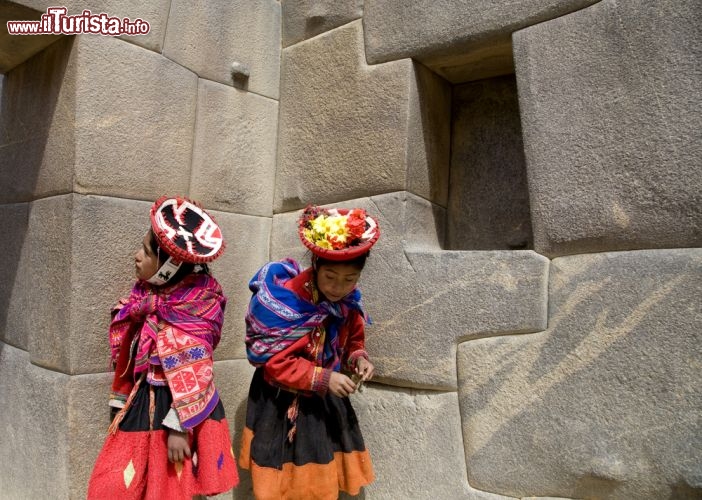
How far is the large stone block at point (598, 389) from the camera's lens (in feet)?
5.11

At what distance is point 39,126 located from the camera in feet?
7.00

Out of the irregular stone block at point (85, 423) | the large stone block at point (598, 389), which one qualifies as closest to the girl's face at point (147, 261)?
the irregular stone block at point (85, 423)

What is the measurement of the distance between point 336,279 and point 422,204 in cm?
58

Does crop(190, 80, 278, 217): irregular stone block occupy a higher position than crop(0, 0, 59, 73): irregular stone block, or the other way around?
crop(0, 0, 59, 73): irregular stone block

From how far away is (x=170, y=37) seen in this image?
2195 millimetres

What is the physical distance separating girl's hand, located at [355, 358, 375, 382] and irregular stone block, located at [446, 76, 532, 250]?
2.10 feet

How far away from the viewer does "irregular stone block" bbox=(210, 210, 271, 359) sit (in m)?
2.38

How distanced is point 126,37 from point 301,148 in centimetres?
81

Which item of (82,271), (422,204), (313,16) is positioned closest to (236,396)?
(82,271)

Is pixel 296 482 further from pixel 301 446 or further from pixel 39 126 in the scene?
pixel 39 126

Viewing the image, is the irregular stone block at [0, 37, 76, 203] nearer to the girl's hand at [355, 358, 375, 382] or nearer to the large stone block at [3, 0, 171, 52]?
the large stone block at [3, 0, 171, 52]

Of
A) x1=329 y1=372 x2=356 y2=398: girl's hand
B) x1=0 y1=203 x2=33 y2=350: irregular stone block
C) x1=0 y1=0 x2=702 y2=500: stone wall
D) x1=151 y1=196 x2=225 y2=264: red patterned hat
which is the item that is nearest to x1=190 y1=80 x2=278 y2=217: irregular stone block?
x1=0 y1=0 x2=702 y2=500: stone wall

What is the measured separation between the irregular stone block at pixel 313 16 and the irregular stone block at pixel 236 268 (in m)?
0.86

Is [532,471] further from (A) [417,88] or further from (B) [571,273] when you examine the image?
(A) [417,88]
